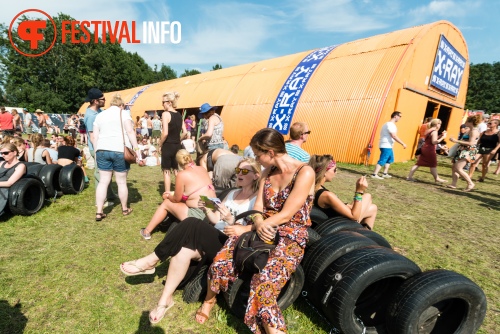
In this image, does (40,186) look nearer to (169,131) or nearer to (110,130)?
(110,130)

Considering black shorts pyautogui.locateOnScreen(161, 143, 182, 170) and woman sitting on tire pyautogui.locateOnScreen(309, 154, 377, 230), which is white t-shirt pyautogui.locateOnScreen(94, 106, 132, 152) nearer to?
black shorts pyautogui.locateOnScreen(161, 143, 182, 170)

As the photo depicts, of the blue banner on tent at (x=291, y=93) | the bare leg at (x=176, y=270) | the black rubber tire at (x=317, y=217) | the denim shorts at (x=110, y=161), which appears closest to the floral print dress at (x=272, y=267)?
the bare leg at (x=176, y=270)

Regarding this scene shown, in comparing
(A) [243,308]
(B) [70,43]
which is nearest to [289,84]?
(A) [243,308]

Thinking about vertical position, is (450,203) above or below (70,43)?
below

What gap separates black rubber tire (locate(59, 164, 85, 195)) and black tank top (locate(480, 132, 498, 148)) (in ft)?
38.4

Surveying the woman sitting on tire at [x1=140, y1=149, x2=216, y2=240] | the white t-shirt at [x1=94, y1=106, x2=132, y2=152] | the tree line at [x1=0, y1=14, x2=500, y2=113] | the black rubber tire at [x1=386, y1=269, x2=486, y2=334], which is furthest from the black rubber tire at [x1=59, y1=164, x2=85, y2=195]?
the tree line at [x1=0, y1=14, x2=500, y2=113]

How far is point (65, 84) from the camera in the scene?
49.3 meters

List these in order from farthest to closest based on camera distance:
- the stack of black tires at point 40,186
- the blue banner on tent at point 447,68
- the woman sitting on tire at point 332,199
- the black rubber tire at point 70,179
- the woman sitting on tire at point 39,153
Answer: the blue banner on tent at point 447,68, the woman sitting on tire at point 39,153, the black rubber tire at point 70,179, the stack of black tires at point 40,186, the woman sitting on tire at point 332,199

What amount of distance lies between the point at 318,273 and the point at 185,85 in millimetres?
21965

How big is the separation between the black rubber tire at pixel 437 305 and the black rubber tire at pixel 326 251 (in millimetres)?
490

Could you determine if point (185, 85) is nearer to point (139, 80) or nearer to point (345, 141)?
point (345, 141)

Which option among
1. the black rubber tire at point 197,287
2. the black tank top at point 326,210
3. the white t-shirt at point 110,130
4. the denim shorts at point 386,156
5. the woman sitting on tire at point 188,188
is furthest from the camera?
the denim shorts at point 386,156

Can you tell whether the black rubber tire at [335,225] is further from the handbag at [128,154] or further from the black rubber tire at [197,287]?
the handbag at [128,154]

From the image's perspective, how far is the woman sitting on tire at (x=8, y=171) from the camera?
4.39 m
